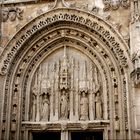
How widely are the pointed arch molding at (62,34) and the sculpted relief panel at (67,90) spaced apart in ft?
3.14

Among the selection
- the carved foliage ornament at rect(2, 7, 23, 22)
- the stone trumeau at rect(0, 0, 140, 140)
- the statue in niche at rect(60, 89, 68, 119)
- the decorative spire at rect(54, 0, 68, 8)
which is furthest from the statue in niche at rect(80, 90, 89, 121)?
the carved foliage ornament at rect(2, 7, 23, 22)

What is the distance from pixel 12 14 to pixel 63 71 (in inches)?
101

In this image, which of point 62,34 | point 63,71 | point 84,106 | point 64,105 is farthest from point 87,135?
point 62,34

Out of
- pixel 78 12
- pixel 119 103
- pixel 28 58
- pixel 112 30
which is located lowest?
pixel 119 103

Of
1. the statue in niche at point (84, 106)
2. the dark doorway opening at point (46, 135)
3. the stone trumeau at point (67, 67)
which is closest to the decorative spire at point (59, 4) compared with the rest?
the stone trumeau at point (67, 67)

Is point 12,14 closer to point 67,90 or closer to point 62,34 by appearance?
point 62,34

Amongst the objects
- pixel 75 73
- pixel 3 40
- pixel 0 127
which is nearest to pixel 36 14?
pixel 3 40

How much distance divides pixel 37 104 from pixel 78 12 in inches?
127

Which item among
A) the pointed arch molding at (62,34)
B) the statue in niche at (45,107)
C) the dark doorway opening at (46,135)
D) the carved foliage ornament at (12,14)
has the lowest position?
the dark doorway opening at (46,135)

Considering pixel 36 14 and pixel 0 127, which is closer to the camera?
pixel 0 127

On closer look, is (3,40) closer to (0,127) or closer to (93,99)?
(0,127)

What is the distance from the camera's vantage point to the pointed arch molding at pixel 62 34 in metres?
9.76

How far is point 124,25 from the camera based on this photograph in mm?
9773

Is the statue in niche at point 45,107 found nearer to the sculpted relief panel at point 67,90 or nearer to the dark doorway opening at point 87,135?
the sculpted relief panel at point 67,90
